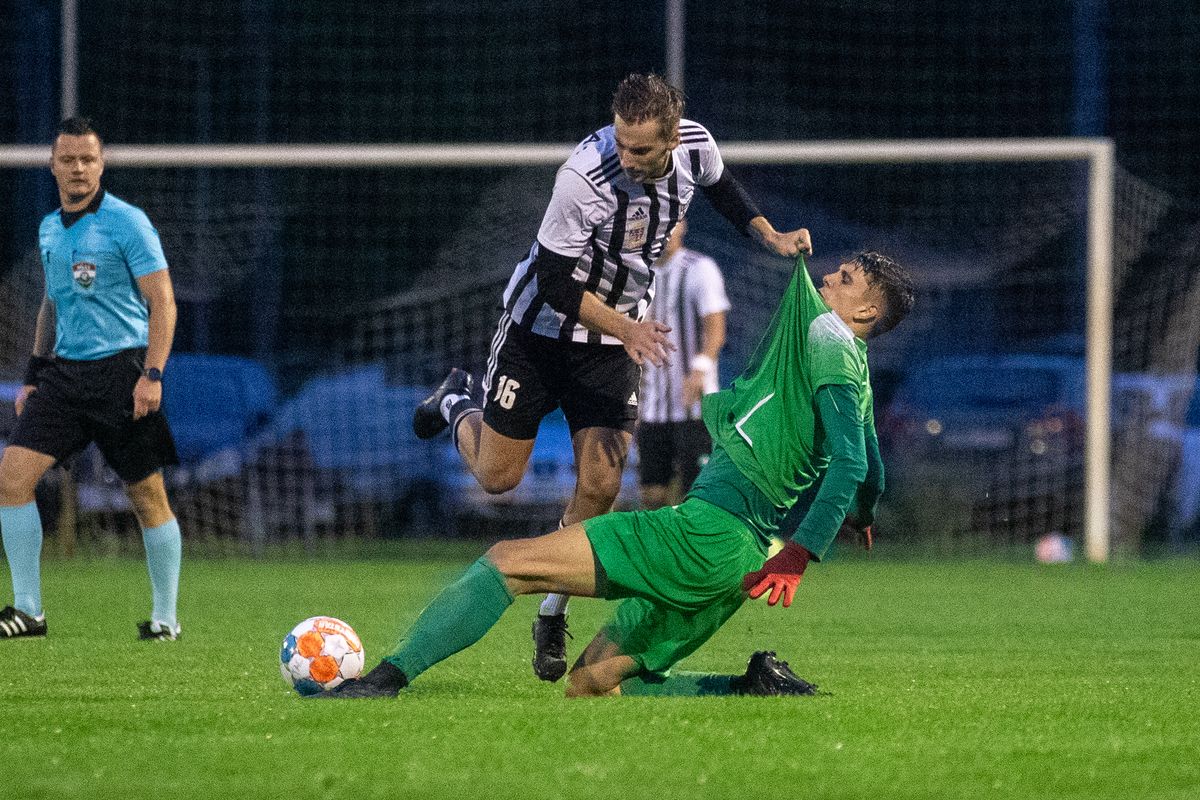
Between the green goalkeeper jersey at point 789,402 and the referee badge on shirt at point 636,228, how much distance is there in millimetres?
985

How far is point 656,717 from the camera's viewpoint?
561cm

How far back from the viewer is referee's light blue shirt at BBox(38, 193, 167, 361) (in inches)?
345

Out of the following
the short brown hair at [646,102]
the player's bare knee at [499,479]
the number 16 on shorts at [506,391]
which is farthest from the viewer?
the player's bare knee at [499,479]

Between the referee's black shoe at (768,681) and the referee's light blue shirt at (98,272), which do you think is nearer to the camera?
the referee's black shoe at (768,681)

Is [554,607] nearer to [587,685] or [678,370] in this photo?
[587,685]

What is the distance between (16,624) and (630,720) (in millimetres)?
3955

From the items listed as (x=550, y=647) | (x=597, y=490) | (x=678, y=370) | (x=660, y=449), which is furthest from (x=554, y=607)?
(x=678, y=370)

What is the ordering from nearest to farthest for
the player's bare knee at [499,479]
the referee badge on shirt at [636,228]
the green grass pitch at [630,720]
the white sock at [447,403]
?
the green grass pitch at [630,720]
the referee badge on shirt at [636,228]
the player's bare knee at [499,479]
the white sock at [447,403]

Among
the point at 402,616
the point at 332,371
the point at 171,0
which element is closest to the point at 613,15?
the point at 171,0

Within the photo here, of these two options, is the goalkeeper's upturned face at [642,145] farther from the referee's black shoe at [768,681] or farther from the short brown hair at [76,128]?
the short brown hair at [76,128]

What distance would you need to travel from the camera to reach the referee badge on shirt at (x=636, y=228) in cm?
707

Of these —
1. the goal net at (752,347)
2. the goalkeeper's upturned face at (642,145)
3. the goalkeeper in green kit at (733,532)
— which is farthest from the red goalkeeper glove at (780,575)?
the goal net at (752,347)

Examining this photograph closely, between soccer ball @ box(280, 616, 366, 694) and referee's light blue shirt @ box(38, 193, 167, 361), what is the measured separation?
2855 millimetres

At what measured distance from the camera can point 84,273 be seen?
8.76 m
